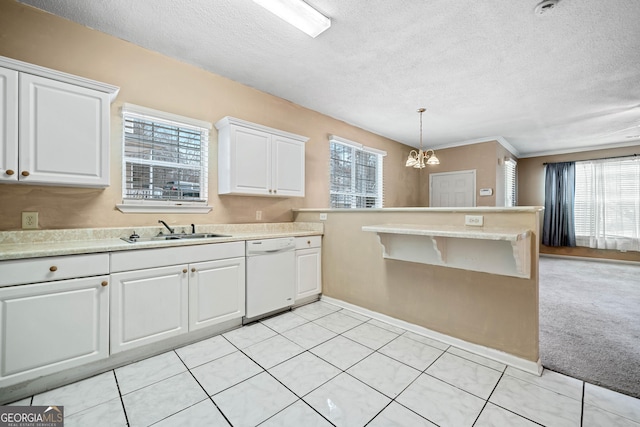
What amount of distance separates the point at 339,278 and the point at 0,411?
2.68 m

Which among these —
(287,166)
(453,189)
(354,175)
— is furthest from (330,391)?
(453,189)

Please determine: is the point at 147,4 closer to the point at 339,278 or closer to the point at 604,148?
the point at 339,278

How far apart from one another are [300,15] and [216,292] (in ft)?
7.90

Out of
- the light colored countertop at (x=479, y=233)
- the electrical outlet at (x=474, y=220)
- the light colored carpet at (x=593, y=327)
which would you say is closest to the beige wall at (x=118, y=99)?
the light colored countertop at (x=479, y=233)

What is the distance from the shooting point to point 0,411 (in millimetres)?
1525

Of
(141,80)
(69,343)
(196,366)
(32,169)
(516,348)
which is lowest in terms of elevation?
(196,366)

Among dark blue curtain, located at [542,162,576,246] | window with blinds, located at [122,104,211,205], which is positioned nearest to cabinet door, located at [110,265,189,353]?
window with blinds, located at [122,104,211,205]

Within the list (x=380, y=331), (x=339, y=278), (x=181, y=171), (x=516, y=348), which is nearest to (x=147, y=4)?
(x=181, y=171)

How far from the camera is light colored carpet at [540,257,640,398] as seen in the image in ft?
6.50

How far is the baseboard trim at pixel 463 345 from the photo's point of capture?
1984 millimetres

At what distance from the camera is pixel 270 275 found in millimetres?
2871

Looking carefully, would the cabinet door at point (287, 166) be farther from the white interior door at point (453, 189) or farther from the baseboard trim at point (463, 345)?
the white interior door at point (453, 189)

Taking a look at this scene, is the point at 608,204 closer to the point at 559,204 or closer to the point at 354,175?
the point at 559,204

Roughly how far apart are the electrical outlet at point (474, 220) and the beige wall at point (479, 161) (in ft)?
13.6
